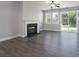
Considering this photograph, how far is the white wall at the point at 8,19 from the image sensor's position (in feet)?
18.8

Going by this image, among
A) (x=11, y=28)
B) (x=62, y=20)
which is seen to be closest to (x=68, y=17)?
(x=62, y=20)

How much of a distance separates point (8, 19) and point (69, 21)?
6.10 metres

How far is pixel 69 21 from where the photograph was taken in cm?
1059

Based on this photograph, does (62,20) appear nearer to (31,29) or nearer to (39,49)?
(31,29)

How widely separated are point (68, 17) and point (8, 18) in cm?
607

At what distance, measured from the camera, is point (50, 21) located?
11.8m

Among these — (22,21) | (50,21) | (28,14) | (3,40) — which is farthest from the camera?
(50,21)

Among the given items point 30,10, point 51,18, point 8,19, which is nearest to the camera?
point 8,19

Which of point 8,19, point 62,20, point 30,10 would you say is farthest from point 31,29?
point 62,20

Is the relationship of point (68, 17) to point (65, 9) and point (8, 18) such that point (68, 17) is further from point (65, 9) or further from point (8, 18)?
point (8, 18)

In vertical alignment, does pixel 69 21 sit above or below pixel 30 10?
below

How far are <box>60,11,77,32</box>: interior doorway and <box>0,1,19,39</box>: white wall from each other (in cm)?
514

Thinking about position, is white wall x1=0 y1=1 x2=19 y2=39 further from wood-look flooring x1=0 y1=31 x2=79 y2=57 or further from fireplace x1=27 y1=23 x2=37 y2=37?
fireplace x1=27 y1=23 x2=37 y2=37

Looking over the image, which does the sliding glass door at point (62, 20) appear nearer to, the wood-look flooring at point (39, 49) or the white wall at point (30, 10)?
the white wall at point (30, 10)
